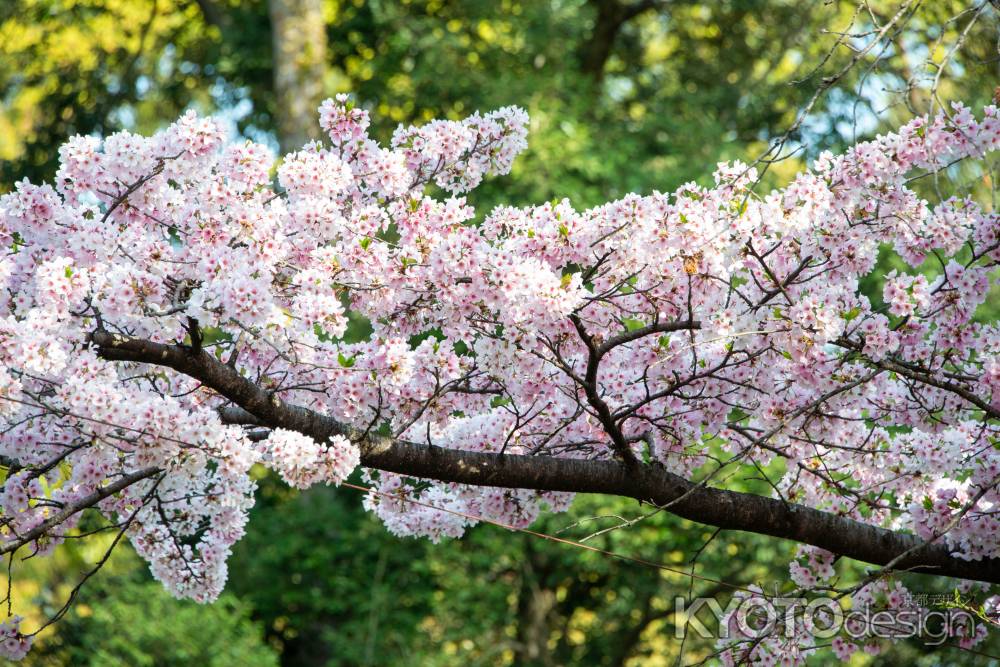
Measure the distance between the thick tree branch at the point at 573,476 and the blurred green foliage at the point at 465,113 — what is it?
4596 millimetres

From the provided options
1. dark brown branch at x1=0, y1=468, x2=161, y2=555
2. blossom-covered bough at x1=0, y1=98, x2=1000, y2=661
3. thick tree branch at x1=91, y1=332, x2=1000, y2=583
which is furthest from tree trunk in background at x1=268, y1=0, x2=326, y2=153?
dark brown branch at x1=0, y1=468, x2=161, y2=555

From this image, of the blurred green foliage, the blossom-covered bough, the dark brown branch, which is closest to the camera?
the dark brown branch

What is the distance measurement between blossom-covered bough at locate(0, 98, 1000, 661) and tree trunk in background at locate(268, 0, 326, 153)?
302 inches

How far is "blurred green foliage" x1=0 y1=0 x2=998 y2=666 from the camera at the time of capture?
10547 mm

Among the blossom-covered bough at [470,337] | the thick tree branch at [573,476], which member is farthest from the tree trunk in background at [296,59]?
the thick tree branch at [573,476]

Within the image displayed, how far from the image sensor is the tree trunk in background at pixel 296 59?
12656 millimetres

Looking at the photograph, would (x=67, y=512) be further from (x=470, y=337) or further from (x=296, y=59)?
(x=296, y=59)

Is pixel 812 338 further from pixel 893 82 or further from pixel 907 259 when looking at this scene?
pixel 893 82

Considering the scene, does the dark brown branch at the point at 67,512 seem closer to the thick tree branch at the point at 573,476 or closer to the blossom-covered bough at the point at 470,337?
the blossom-covered bough at the point at 470,337

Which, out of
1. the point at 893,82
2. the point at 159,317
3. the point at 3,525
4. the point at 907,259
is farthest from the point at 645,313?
the point at 893,82

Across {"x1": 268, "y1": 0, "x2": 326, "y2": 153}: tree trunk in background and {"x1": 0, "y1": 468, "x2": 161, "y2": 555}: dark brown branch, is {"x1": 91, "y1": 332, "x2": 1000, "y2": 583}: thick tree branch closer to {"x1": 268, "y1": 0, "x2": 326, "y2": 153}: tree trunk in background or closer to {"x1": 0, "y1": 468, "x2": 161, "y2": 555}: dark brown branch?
{"x1": 0, "y1": 468, "x2": 161, "y2": 555}: dark brown branch

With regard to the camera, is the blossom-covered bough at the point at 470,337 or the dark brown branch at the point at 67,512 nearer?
the dark brown branch at the point at 67,512

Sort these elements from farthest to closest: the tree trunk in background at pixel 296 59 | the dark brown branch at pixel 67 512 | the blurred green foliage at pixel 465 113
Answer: the tree trunk in background at pixel 296 59, the blurred green foliage at pixel 465 113, the dark brown branch at pixel 67 512

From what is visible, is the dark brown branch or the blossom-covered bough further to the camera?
the blossom-covered bough
